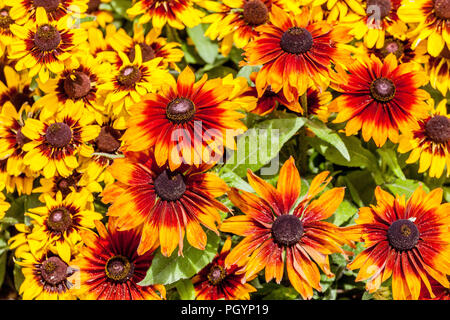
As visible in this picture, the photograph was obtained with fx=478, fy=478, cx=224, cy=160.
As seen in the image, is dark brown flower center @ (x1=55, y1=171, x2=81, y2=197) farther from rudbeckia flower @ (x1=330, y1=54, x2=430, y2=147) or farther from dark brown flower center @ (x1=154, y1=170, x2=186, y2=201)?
rudbeckia flower @ (x1=330, y1=54, x2=430, y2=147)

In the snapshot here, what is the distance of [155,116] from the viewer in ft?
4.29

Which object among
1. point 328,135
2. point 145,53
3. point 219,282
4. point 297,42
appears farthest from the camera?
point 145,53

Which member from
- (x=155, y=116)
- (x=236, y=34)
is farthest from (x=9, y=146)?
(x=236, y=34)

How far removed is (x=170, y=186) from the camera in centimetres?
133

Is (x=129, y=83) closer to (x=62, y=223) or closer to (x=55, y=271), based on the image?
(x=62, y=223)

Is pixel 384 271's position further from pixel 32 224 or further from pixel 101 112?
pixel 32 224

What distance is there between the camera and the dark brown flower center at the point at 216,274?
1677 millimetres

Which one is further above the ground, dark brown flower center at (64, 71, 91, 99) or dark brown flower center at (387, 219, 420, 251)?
dark brown flower center at (64, 71, 91, 99)

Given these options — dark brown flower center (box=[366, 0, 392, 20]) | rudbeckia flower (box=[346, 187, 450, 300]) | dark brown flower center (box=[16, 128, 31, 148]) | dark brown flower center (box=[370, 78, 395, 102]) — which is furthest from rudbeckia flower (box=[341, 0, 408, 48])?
dark brown flower center (box=[16, 128, 31, 148])

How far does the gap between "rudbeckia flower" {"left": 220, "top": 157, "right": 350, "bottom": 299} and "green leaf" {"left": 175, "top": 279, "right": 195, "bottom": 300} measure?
1.04 feet

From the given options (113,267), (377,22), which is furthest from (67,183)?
(377,22)

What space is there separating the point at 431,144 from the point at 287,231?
70 cm

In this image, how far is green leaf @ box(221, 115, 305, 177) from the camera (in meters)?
1.61

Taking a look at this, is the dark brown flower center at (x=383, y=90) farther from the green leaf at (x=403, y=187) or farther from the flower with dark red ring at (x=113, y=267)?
the flower with dark red ring at (x=113, y=267)
